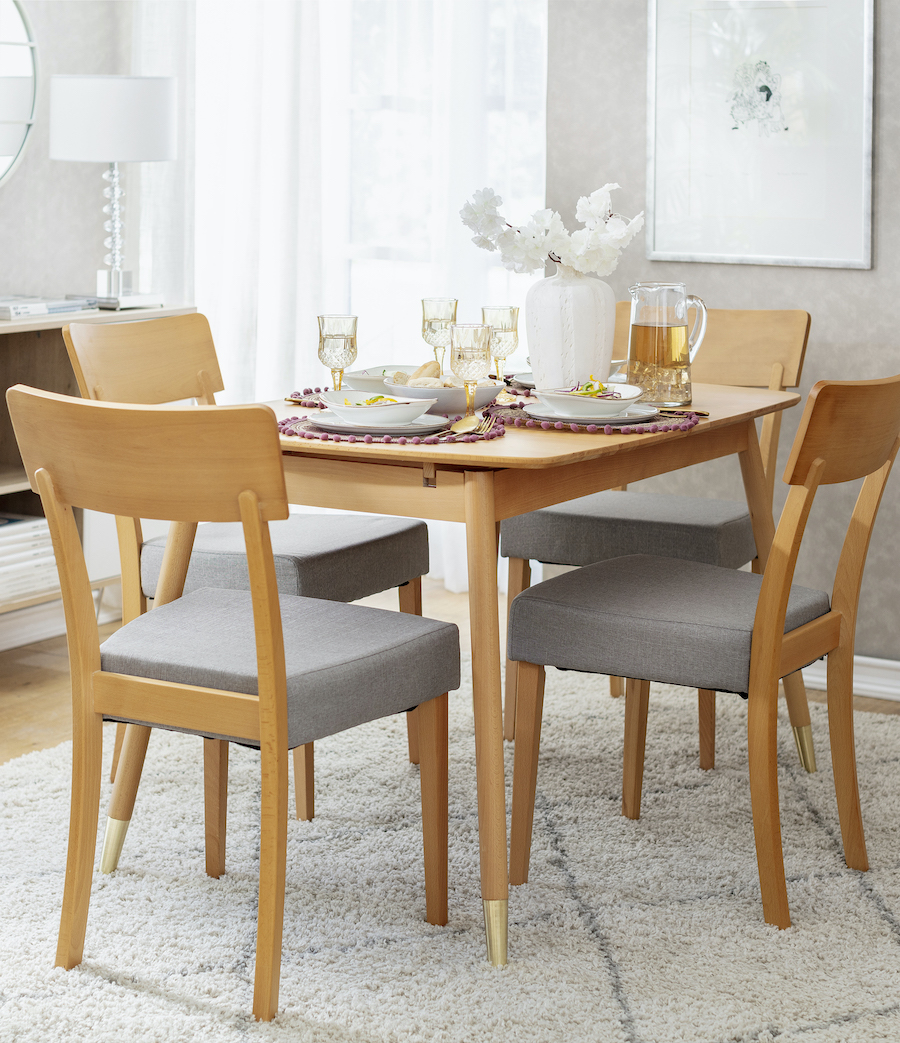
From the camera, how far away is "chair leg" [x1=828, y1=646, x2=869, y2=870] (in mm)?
2111

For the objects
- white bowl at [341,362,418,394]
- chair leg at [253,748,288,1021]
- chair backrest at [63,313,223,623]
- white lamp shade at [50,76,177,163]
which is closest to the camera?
chair leg at [253,748,288,1021]

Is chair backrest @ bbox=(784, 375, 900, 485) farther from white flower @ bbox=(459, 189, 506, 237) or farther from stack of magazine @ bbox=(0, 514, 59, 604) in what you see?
stack of magazine @ bbox=(0, 514, 59, 604)

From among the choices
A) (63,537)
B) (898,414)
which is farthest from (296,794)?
(898,414)

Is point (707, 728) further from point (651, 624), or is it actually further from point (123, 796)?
point (123, 796)

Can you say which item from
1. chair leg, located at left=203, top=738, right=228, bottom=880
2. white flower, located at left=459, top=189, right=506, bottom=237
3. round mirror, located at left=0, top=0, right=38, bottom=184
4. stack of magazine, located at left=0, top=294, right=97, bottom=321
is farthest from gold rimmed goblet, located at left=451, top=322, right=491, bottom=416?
round mirror, located at left=0, top=0, right=38, bottom=184

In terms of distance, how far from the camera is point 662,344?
2266 mm

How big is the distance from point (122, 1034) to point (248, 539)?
0.66 meters

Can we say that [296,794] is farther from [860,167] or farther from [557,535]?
[860,167]

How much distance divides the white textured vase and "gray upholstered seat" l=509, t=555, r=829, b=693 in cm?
36

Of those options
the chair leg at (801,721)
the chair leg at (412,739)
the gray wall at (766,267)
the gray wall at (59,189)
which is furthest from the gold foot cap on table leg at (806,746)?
the gray wall at (59,189)

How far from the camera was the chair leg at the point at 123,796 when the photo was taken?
2139 millimetres

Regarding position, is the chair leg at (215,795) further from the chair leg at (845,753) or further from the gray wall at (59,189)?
the gray wall at (59,189)

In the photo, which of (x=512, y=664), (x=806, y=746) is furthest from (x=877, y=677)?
(x=512, y=664)

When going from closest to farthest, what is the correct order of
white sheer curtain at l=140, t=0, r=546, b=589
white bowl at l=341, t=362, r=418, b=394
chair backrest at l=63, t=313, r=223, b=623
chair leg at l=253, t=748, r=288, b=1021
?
chair leg at l=253, t=748, r=288, b=1021, white bowl at l=341, t=362, r=418, b=394, chair backrest at l=63, t=313, r=223, b=623, white sheer curtain at l=140, t=0, r=546, b=589
